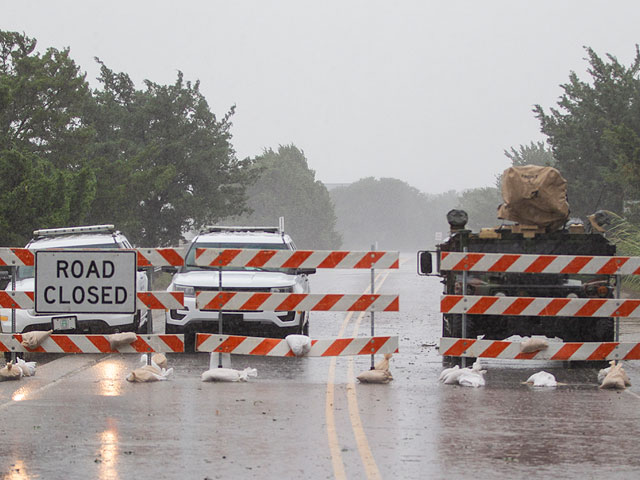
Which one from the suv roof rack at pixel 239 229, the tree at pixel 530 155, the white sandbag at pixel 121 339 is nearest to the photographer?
the white sandbag at pixel 121 339

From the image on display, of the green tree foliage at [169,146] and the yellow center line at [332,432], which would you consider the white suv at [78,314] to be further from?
the green tree foliage at [169,146]

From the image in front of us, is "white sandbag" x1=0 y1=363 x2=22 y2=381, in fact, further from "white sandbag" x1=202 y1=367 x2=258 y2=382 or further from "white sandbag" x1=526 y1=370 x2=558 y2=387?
"white sandbag" x1=526 y1=370 x2=558 y2=387

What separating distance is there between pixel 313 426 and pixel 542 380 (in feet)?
12.2

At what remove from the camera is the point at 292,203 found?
325ft

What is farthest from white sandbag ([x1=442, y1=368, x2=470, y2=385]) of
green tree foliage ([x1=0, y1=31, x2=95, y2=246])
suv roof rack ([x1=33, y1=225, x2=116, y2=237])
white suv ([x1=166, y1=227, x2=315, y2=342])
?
green tree foliage ([x1=0, y1=31, x2=95, y2=246])

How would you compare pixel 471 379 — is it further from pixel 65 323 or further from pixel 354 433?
pixel 65 323

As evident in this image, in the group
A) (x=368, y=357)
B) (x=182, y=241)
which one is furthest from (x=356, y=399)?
(x=182, y=241)

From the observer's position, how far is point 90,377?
12.4 meters

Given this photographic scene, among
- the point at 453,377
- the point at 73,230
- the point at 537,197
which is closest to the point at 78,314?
the point at 73,230

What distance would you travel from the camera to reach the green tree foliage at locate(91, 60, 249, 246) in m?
42.9

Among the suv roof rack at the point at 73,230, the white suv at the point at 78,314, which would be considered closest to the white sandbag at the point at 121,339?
the white suv at the point at 78,314

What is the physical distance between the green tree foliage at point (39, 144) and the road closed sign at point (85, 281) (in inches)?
525

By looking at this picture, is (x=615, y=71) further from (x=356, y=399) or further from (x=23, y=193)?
(x=356, y=399)

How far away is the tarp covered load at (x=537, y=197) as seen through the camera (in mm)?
13984
